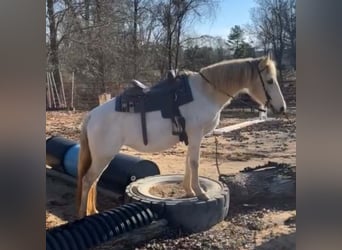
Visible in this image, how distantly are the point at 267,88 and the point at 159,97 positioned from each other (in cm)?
36

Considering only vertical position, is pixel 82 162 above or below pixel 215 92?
below

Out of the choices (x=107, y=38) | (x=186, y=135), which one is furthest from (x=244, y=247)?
(x=107, y=38)

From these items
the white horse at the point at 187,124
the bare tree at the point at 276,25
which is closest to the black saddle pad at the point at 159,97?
the white horse at the point at 187,124

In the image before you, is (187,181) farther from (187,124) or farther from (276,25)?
(276,25)

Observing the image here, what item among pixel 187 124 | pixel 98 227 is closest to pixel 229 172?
pixel 187 124

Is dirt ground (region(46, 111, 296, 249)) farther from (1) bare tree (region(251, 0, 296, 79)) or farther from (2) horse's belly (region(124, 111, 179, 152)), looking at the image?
(1) bare tree (region(251, 0, 296, 79))

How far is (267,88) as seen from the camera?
1.41m

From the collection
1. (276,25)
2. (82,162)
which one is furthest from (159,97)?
(276,25)

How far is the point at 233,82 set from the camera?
1456mm

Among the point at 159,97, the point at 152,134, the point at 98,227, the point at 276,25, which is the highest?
the point at 276,25

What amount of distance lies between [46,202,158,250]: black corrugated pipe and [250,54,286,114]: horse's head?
541mm
